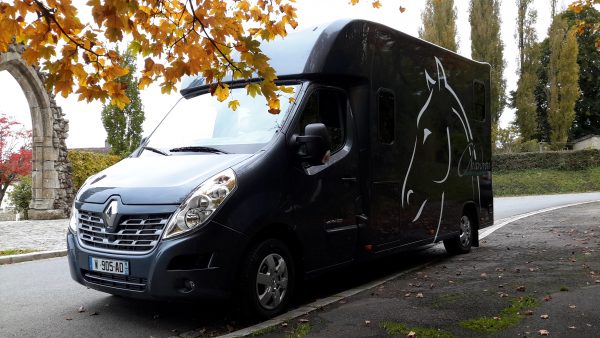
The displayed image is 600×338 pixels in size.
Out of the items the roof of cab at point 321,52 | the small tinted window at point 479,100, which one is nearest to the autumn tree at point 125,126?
the small tinted window at point 479,100

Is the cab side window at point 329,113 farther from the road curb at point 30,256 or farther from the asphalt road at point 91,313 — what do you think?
the road curb at point 30,256

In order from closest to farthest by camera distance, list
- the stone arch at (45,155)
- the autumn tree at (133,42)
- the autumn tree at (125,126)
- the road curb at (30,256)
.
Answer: the autumn tree at (133,42) → the road curb at (30,256) → the stone arch at (45,155) → the autumn tree at (125,126)

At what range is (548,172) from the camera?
3641cm

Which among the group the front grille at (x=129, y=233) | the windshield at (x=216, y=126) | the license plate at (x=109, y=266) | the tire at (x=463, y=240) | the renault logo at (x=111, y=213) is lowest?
the tire at (x=463, y=240)

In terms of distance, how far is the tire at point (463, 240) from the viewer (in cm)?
878

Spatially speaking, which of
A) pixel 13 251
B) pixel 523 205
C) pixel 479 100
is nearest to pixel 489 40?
pixel 523 205

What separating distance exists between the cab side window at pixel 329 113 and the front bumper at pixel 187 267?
1414mm

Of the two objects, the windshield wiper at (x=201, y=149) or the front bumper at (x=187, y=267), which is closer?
the front bumper at (x=187, y=267)

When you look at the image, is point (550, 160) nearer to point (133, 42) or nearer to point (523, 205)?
point (523, 205)

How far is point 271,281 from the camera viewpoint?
4938 mm

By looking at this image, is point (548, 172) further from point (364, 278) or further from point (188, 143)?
point (188, 143)

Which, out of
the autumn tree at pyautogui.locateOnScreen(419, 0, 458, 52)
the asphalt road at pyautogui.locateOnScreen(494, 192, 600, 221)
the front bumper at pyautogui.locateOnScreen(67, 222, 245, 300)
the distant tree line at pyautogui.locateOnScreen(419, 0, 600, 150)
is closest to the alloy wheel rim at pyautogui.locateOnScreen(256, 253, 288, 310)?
the front bumper at pyautogui.locateOnScreen(67, 222, 245, 300)

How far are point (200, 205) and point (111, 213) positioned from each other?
797 millimetres

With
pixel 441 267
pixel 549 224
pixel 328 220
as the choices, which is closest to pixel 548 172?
pixel 549 224
